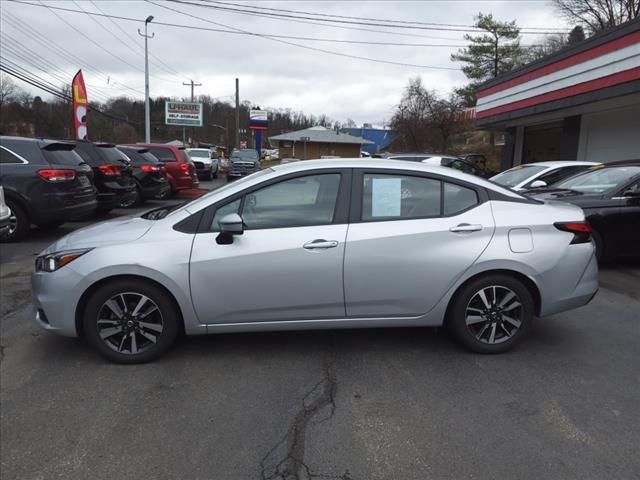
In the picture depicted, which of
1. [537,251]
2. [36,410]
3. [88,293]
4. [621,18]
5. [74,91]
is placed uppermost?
[621,18]

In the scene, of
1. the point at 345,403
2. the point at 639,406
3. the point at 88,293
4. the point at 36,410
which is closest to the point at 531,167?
the point at 639,406

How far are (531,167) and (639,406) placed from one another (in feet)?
23.7

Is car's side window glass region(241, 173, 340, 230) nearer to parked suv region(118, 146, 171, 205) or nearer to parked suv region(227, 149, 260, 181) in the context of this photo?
parked suv region(118, 146, 171, 205)

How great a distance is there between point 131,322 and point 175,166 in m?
12.1

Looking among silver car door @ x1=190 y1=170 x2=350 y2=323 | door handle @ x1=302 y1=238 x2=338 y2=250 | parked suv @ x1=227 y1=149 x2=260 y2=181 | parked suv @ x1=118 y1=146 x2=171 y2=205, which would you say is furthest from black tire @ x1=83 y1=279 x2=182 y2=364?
parked suv @ x1=227 y1=149 x2=260 y2=181

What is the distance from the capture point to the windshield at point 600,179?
686 cm

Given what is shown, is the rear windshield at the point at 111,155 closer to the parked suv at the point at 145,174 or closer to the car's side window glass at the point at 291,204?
the parked suv at the point at 145,174

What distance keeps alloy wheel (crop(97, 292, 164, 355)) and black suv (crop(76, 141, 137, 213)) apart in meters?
7.39

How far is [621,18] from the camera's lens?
31.6 m

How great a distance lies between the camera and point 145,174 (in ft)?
42.2

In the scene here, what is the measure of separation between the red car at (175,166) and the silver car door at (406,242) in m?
12.2

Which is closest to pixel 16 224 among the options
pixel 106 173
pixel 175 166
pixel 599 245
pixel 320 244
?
A: pixel 106 173

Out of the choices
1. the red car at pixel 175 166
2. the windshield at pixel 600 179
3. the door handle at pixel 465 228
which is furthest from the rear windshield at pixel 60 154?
the windshield at pixel 600 179

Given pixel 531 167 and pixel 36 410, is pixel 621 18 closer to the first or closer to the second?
pixel 531 167
